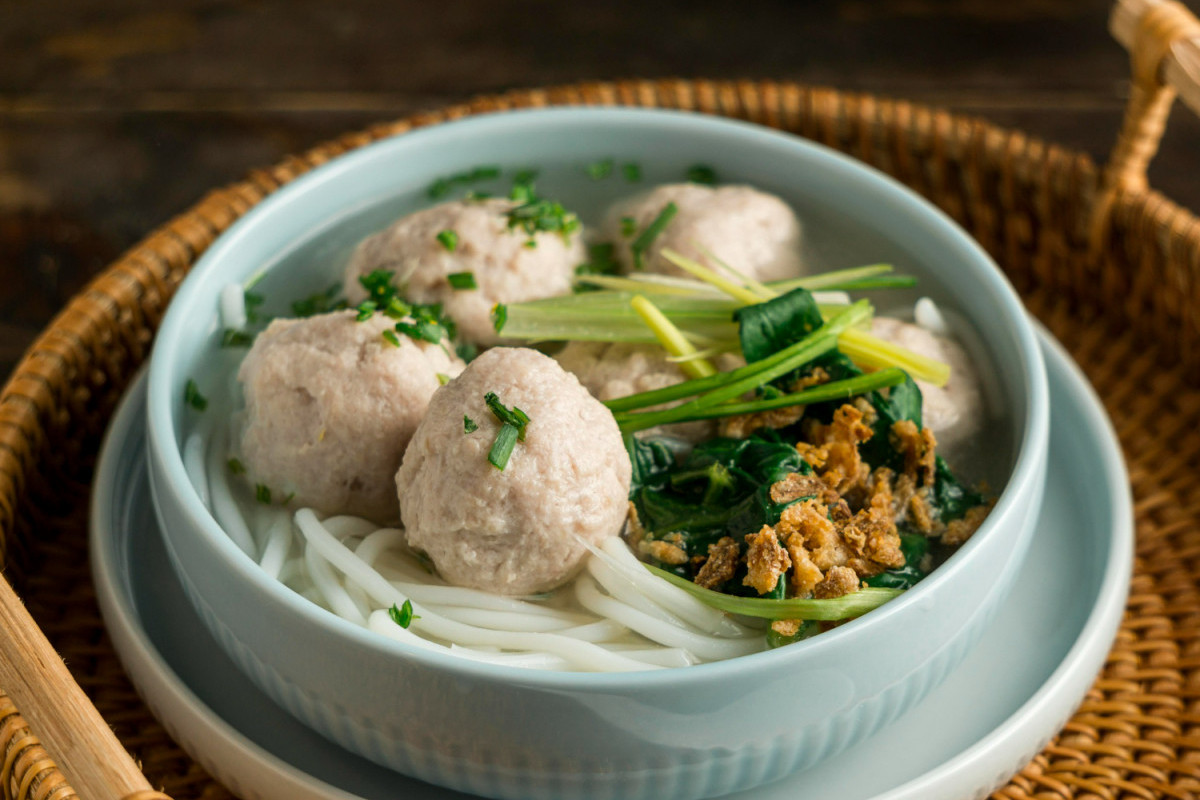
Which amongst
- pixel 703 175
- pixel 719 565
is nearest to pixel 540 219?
pixel 703 175

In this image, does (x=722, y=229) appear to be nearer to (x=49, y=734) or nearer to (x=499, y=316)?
(x=499, y=316)

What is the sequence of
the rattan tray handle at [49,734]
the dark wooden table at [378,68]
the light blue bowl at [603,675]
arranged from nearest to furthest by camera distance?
the rattan tray handle at [49,734]
the light blue bowl at [603,675]
the dark wooden table at [378,68]

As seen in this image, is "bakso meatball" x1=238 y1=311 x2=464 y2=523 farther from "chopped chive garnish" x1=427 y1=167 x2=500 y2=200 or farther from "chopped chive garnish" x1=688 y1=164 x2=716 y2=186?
"chopped chive garnish" x1=688 y1=164 x2=716 y2=186

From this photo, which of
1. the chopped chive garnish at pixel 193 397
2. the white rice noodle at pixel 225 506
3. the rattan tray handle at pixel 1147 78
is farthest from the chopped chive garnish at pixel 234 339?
the rattan tray handle at pixel 1147 78

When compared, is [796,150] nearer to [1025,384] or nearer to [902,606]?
[1025,384]

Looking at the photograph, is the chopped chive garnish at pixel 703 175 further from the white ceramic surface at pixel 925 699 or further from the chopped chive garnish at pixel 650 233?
the white ceramic surface at pixel 925 699

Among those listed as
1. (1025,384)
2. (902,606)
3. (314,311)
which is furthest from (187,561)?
(1025,384)
